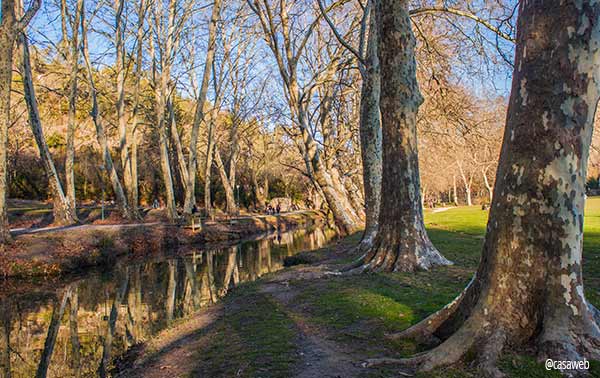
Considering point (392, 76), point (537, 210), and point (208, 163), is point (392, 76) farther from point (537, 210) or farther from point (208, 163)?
point (208, 163)

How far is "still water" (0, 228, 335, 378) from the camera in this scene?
6.89m

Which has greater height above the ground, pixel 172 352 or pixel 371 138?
pixel 371 138

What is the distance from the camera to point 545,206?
399cm

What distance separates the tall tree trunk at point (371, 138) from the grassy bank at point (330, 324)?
3.82 m

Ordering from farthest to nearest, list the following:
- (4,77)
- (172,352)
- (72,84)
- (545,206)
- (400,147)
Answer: (72,84), (4,77), (400,147), (172,352), (545,206)

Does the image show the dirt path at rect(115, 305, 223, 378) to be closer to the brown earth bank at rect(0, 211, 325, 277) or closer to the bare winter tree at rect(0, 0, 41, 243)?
the brown earth bank at rect(0, 211, 325, 277)

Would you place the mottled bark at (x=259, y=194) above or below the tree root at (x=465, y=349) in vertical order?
above

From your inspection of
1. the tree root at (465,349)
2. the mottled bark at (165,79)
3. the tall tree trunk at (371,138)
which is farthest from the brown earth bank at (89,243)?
the tree root at (465,349)

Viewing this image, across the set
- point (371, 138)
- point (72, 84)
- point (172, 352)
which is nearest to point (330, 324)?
point (172, 352)

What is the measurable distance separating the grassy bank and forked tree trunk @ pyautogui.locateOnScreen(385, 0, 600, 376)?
0.23 meters

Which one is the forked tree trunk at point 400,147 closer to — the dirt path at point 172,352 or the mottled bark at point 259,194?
the dirt path at point 172,352

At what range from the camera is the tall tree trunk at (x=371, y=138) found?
1302 centimetres

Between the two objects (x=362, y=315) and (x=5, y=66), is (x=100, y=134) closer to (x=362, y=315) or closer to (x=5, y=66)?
(x=5, y=66)

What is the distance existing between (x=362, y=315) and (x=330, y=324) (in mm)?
472
